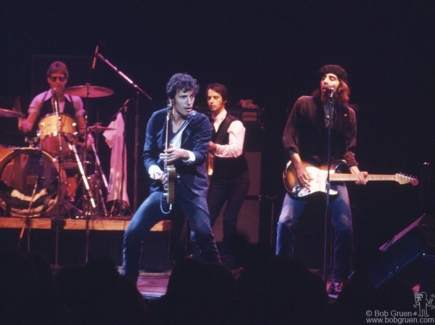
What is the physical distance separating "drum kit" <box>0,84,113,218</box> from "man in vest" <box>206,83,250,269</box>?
1.73 m

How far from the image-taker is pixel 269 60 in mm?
10266

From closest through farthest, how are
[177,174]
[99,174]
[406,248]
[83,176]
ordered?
[406,248], [177,174], [83,176], [99,174]

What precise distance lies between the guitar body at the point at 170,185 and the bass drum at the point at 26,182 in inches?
138

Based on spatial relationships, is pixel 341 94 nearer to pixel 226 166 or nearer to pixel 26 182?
pixel 226 166

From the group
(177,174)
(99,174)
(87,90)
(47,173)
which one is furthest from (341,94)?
(47,173)

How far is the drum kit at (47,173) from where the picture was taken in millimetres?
9312

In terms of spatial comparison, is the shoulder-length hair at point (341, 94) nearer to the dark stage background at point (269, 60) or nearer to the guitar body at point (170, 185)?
the guitar body at point (170, 185)

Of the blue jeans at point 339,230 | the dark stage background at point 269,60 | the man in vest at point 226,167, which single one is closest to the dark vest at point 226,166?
the man in vest at point 226,167

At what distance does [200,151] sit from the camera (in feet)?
21.0

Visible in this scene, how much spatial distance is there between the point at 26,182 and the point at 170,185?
13.8 ft

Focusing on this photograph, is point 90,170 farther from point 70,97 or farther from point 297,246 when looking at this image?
point 297,246

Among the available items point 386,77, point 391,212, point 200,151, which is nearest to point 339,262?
point 200,151

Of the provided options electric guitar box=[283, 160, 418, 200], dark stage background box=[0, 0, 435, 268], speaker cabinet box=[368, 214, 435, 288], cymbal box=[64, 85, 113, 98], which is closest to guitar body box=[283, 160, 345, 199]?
electric guitar box=[283, 160, 418, 200]

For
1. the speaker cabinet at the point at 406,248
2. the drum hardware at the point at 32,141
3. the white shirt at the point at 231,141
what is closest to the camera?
the speaker cabinet at the point at 406,248
